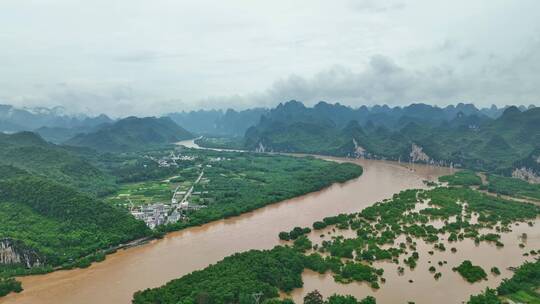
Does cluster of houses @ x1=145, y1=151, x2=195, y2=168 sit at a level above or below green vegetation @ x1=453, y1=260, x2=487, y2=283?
above

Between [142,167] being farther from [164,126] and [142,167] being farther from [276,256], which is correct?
[164,126]

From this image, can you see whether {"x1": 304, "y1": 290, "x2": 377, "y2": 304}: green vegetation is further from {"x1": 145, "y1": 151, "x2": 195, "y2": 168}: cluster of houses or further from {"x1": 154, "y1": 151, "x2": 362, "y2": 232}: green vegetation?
{"x1": 145, "y1": 151, "x2": 195, "y2": 168}: cluster of houses

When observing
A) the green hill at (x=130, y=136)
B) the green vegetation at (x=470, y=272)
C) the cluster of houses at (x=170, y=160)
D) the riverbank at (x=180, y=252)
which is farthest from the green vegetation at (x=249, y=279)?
the green hill at (x=130, y=136)

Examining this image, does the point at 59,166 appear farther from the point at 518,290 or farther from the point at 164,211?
the point at 518,290

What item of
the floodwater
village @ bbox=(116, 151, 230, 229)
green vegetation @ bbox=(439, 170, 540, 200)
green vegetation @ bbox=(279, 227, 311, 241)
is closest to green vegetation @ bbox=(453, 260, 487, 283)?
the floodwater

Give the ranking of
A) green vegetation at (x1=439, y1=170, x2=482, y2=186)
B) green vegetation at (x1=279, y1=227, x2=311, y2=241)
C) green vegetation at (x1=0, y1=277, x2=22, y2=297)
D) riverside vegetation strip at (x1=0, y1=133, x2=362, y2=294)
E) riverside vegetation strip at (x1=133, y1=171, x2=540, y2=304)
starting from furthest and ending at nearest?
green vegetation at (x1=439, y1=170, x2=482, y2=186), green vegetation at (x1=279, y1=227, x2=311, y2=241), riverside vegetation strip at (x1=0, y1=133, x2=362, y2=294), green vegetation at (x1=0, y1=277, x2=22, y2=297), riverside vegetation strip at (x1=133, y1=171, x2=540, y2=304)

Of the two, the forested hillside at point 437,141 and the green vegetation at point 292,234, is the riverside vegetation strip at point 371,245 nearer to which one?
the green vegetation at point 292,234

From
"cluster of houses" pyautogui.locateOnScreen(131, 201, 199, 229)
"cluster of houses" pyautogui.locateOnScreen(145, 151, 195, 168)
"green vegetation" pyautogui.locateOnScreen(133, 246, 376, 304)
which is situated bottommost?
"green vegetation" pyautogui.locateOnScreen(133, 246, 376, 304)
